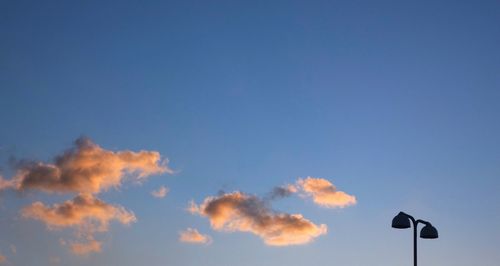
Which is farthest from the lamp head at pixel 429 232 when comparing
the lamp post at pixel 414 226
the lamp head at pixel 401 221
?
the lamp head at pixel 401 221

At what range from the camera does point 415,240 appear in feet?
57.7

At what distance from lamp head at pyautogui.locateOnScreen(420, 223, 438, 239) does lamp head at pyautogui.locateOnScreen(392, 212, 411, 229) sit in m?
0.66

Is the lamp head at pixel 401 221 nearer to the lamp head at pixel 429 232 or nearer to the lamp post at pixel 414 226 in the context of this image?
the lamp post at pixel 414 226

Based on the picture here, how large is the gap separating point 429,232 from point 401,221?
45.9 inches

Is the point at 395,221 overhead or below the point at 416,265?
overhead

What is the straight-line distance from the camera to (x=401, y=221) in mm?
17234

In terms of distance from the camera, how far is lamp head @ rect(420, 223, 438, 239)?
17281 mm

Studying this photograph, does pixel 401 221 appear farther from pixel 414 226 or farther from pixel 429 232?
pixel 429 232

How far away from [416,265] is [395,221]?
6.65ft

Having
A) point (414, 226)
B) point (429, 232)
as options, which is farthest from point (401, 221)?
point (429, 232)

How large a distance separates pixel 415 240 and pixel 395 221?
3.88 ft

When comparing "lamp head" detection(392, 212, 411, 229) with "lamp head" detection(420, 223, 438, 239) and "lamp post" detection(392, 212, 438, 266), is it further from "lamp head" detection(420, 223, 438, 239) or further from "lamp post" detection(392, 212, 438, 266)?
"lamp head" detection(420, 223, 438, 239)

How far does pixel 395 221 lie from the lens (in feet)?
56.9

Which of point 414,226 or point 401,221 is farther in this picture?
point 414,226
